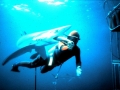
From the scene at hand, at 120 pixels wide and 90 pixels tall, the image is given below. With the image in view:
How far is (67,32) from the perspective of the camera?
3547cm

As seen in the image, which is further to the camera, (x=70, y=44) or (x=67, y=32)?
(x=67, y=32)

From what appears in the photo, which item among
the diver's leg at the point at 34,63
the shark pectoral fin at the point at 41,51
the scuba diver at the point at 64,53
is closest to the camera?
the scuba diver at the point at 64,53

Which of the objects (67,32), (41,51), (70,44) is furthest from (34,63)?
(67,32)

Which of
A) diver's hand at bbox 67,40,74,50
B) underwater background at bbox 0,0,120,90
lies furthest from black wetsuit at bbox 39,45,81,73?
underwater background at bbox 0,0,120,90

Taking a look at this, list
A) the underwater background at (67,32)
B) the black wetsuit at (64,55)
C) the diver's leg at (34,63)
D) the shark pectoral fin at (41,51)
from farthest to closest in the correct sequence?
the underwater background at (67,32), the diver's leg at (34,63), the shark pectoral fin at (41,51), the black wetsuit at (64,55)

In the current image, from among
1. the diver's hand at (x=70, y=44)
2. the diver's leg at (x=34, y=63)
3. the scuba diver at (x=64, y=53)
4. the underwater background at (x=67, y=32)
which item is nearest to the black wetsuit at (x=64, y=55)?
the scuba diver at (x=64, y=53)

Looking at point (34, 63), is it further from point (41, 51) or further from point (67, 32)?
point (67, 32)

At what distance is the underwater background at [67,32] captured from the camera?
23.1 meters

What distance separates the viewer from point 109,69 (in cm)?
2484

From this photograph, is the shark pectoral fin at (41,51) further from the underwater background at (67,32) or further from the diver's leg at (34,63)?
the underwater background at (67,32)

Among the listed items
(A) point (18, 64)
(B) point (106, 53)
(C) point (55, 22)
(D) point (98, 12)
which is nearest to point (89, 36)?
(C) point (55, 22)

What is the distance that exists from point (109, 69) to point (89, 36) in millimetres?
17822

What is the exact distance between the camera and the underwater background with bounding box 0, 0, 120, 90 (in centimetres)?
2311

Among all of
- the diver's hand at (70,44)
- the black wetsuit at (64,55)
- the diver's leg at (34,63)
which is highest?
the diver's hand at (70,44)
